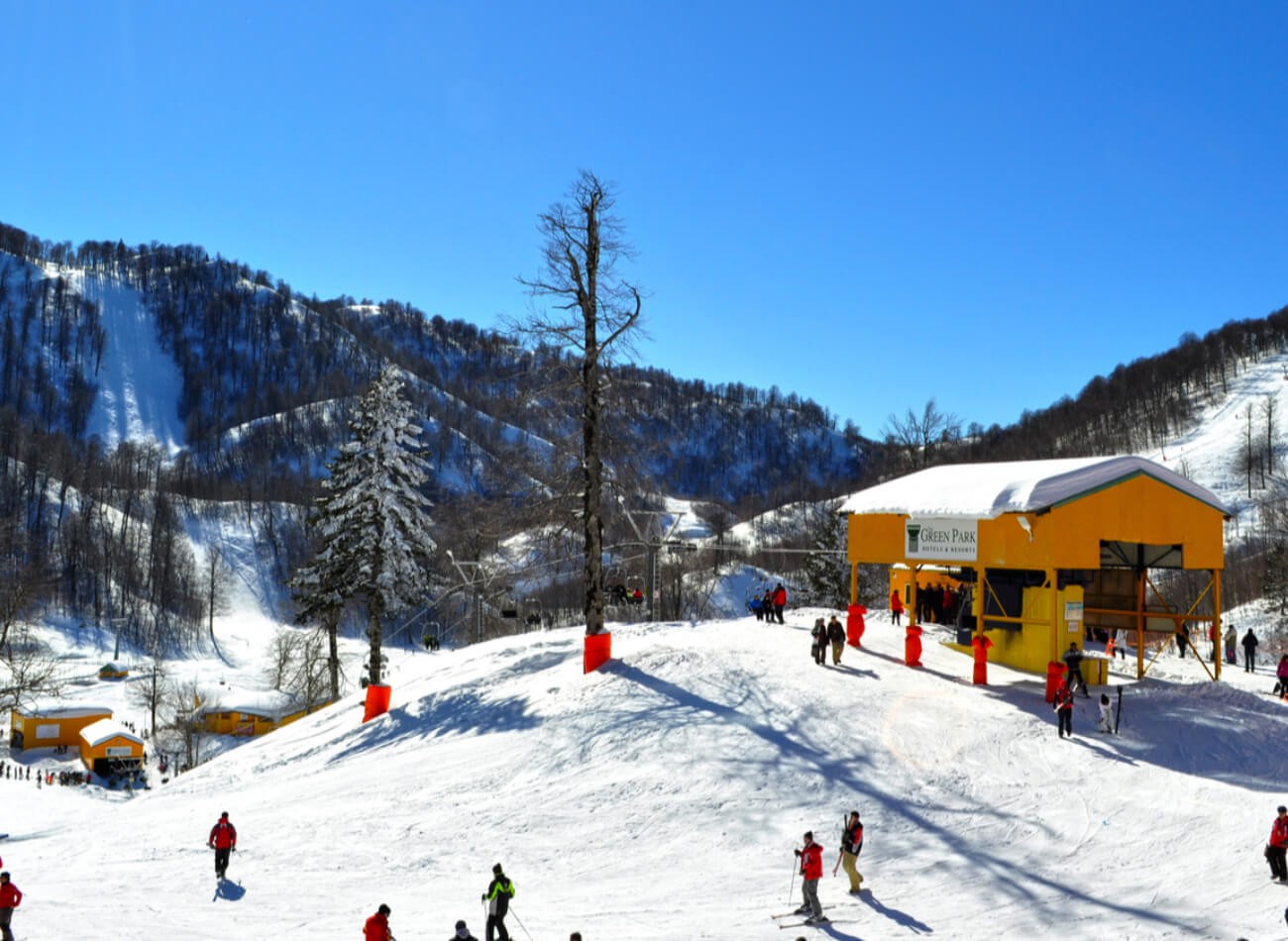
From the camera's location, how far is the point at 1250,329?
597 feet

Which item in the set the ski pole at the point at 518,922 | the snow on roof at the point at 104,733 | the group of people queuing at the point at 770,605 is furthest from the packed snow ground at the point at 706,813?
the snow on roof at the point at 104,733

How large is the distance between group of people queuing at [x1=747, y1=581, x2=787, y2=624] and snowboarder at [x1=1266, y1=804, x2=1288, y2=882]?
51.5 ft

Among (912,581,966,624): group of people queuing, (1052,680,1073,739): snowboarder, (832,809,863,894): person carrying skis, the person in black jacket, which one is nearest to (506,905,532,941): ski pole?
(832,809,863,894): person carrying skis

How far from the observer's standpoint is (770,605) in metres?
28.7

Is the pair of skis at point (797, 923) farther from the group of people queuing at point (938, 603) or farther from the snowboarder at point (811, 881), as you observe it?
the group of people queuing at point (938, 603)

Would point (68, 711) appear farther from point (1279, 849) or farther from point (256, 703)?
point (1279, 849)

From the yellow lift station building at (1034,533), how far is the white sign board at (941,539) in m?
0.03

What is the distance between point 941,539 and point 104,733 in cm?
4760

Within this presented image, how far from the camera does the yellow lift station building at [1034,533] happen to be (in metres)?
21.8

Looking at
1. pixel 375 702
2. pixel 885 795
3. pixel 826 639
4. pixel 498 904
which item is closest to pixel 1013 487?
pixel 826 639

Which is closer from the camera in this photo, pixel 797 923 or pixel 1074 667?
pixel 797 923

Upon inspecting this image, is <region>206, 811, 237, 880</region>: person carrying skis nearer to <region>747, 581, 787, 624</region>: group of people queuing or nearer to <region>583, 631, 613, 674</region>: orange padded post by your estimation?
<region>583, 631, 613, 674</region>: orange padded post

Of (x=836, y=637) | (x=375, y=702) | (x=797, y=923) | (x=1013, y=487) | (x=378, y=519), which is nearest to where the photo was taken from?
(x=797, y=923)

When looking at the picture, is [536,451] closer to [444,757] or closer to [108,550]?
[444,757]
